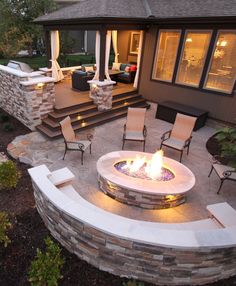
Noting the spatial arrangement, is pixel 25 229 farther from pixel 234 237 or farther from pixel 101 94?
pixel 101 94

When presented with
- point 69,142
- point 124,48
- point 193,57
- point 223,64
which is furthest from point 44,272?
point 124,48

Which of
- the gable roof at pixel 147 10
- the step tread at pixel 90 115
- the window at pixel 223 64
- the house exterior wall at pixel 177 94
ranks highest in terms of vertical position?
the gable roof at pixel 147 10

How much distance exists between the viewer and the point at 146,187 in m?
4.57

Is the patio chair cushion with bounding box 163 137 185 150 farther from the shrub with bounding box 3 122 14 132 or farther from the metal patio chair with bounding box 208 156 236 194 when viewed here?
the shrub with bounding box 3 122 14 132

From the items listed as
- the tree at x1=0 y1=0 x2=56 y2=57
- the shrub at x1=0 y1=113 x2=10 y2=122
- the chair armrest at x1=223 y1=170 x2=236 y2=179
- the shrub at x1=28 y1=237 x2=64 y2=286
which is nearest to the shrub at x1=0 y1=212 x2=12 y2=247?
the shrub at x1=28 y1=237 x2=64 y2=286

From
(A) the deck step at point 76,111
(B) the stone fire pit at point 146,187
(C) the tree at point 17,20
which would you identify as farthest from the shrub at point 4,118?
(C) the tree at point 17,20

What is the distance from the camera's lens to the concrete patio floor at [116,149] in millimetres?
4711

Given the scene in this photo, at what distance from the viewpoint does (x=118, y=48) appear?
1409cm

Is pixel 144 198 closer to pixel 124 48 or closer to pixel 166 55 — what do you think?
pixel 166 55

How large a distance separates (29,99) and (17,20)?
453 inches

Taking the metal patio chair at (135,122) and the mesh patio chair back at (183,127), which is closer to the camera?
the mesh patio chair back at (183,127)

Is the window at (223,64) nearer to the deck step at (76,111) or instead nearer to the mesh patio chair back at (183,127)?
the mesh patio chair back at (183,127)

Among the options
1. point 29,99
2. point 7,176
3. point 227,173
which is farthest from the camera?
point 29,99

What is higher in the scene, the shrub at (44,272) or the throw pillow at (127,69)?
the throw pillow at (127,69)
